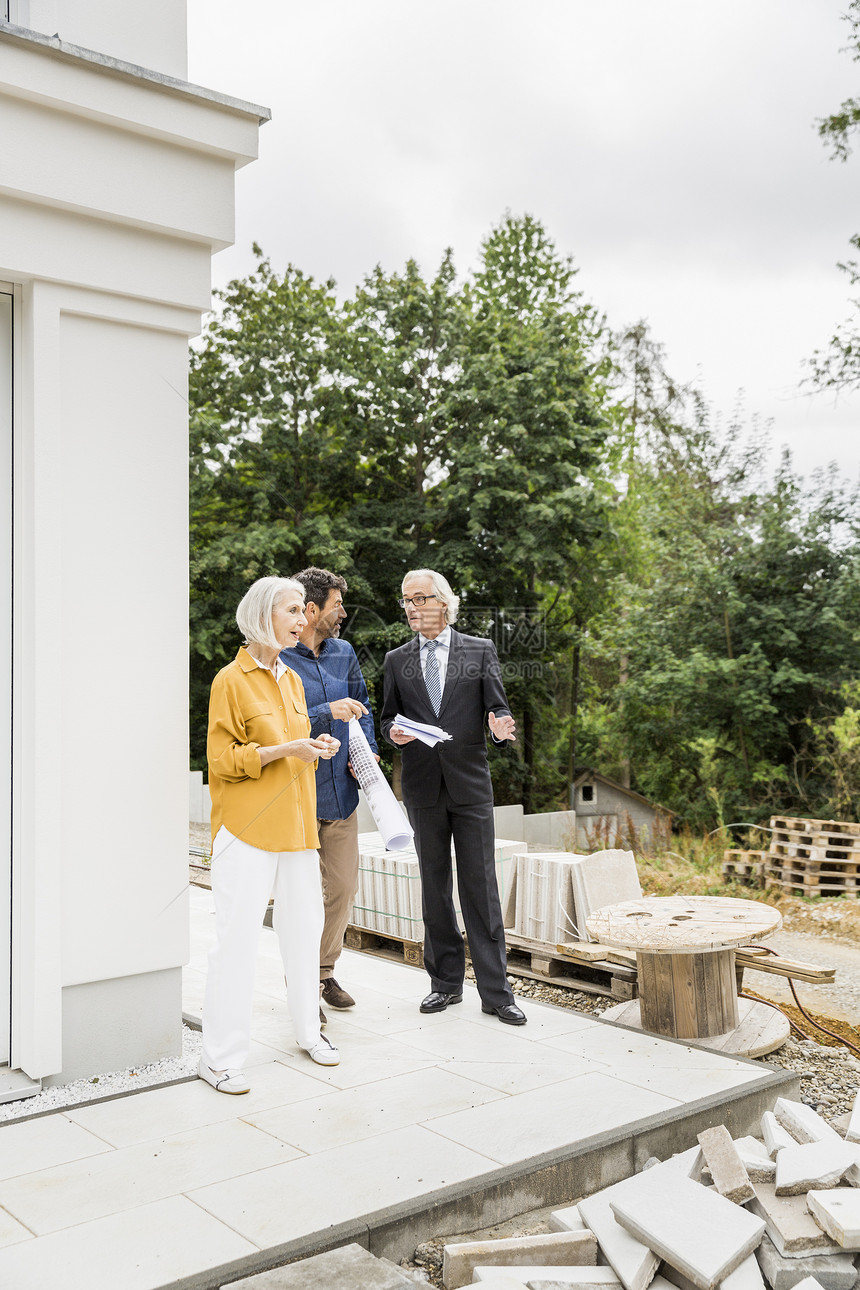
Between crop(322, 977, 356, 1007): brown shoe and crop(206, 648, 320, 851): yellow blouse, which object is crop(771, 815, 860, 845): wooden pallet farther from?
crop(206, 648, 320, 851): yellow blouse

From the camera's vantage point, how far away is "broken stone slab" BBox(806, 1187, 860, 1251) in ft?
9.09

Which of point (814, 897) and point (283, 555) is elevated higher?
point (283, 555)

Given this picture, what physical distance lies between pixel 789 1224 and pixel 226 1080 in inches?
81.1

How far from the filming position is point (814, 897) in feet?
37.0

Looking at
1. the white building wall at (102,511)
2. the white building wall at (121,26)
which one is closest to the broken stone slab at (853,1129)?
the white building wall at (102,511)

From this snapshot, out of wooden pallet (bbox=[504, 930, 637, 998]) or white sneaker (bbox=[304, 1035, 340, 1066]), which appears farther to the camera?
wooden pallet (bbox=[504, 930, 637, 998])

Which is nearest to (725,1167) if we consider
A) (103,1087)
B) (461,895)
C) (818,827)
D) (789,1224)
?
(789,1224)

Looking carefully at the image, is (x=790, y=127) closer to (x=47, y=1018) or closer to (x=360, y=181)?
(x=360, y=181)

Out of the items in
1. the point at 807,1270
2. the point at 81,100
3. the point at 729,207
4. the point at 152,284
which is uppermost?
the point at 729,207

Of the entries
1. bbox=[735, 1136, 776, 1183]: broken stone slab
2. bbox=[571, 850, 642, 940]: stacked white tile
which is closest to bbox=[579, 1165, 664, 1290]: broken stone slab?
bbox=[735, 1136, 776, 1183]: broken stone slab

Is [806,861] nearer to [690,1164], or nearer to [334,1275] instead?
[690,1164]

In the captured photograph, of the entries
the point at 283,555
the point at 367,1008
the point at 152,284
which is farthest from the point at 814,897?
the point at 283,555

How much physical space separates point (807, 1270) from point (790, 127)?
17.2 metres

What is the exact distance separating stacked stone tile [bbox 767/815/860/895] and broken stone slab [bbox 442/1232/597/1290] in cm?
928
